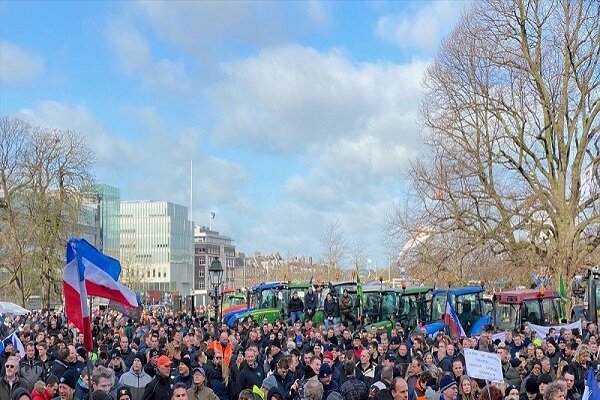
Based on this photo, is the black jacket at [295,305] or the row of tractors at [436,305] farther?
the black jacket at [295,305]

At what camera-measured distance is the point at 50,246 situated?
5412 centimetres

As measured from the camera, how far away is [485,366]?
10.5m

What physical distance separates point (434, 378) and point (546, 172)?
2397 centimetres

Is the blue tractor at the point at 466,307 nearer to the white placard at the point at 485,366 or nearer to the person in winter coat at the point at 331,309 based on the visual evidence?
the person in winter coat at the point at 331,309

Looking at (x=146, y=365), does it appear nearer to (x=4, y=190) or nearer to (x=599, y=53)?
(x=599, y=53)

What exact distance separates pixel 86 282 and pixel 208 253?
154077mm

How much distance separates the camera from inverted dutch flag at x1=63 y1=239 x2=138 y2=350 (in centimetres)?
991

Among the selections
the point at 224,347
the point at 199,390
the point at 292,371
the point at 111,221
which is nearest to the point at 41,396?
the point at 199,390

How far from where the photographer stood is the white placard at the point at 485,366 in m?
10.4

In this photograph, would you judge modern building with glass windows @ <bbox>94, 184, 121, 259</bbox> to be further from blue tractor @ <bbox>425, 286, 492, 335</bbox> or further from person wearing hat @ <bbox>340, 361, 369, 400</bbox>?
person wearing hat @ <bbox>340, 361, 369, 400</bbox>

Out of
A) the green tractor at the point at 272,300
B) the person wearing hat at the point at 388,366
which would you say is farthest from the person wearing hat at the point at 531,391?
the green tractor at the point at 272,300

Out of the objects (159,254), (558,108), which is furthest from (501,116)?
(159,254)

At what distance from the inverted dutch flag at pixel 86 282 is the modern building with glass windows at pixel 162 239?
416 ft

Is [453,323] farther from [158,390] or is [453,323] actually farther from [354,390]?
[158,390]
